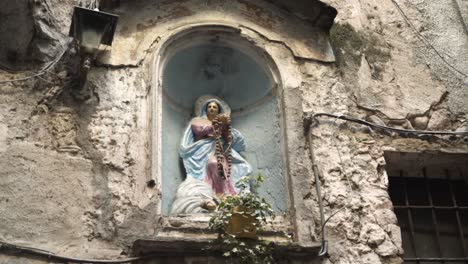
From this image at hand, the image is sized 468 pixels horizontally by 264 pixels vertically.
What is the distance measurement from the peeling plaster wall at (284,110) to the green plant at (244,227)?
0.44 metres

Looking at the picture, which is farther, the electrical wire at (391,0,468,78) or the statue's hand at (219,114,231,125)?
the electrical wire at (391,0,468,78)

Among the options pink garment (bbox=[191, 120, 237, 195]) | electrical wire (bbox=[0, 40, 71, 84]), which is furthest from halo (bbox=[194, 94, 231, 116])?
electrical wire (bbox=[0, 40, 71, 84])

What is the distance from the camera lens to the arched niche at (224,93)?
5.36m

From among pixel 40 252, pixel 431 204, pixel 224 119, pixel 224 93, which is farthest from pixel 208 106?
pixel 40 252

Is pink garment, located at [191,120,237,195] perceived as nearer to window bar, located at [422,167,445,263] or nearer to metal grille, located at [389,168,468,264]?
metal grille, located at [389,168,468,264]

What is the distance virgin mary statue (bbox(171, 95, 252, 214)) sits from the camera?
5.11 metres

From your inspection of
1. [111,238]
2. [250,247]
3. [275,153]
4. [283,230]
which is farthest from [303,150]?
[111,238]

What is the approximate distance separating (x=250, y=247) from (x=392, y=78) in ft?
7.40

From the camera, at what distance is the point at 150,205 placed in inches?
183

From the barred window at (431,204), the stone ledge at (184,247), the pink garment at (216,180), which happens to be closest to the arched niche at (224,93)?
the pink garment at (216,180)

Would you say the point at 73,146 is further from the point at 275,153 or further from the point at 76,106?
the point at 275,153

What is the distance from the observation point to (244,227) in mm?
4449

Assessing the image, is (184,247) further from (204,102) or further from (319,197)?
(204,102)

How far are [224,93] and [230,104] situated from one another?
0.14 m
